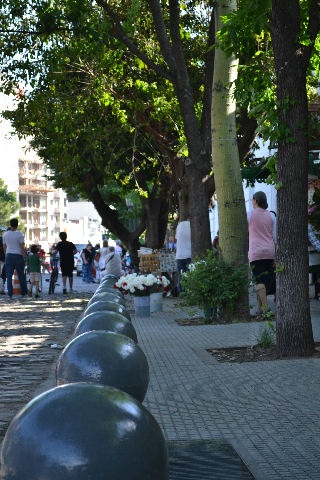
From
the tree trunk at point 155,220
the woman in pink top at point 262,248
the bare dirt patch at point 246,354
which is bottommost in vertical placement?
the bare dirt patch at point 246,354

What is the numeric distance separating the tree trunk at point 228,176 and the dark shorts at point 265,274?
0.65 ft

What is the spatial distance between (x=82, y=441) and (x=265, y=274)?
10.0 m

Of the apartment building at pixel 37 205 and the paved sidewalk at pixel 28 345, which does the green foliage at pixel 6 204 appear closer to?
the apartment building at pixel 37 205

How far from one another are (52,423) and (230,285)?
31.6ft

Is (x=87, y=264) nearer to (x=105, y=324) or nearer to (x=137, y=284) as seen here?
(x=137, y=284)

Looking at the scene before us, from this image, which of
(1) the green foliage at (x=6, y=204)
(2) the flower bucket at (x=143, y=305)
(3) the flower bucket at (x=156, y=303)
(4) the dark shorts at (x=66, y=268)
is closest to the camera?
(2) the flower bucket at (x=143, y=305)

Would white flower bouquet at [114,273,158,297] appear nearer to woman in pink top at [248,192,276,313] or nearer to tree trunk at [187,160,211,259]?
tree trunk at [187,160,211,259]

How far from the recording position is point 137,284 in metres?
15.0

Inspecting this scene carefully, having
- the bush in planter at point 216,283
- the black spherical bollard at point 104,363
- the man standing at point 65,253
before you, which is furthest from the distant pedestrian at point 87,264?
the black spherical bollard at point 104,363

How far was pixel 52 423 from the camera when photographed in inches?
107

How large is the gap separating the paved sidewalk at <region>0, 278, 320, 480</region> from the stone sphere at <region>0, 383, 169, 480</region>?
1694 millimetres

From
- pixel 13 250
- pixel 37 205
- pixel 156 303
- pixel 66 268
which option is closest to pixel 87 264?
pixel 66 268

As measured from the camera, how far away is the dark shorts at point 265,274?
12.5 meters

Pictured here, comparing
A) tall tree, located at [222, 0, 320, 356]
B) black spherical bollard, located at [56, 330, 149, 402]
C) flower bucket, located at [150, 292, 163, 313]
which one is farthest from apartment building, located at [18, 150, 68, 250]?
black spherical bollard, located at [56, 330, 149, 402]
